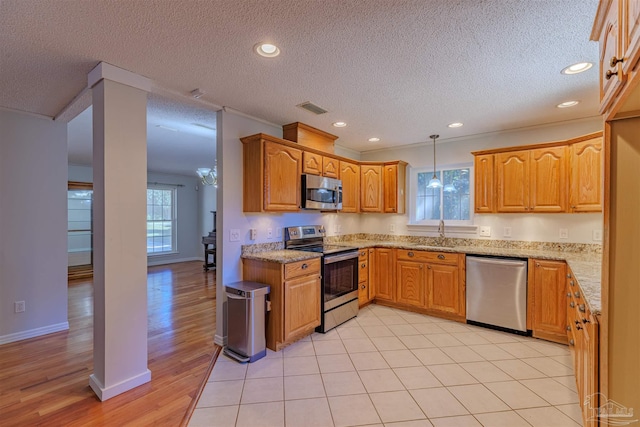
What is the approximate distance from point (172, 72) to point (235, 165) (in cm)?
107

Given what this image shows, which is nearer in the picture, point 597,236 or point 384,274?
point 597,236

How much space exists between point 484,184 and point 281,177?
2.60 metres

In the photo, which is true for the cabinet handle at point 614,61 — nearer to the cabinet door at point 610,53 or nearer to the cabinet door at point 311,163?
the cabinet door at point 610,53

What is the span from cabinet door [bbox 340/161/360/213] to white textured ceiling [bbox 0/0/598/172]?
1.28 metres

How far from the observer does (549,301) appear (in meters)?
3.09

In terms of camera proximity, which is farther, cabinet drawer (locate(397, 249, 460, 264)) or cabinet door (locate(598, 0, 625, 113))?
cabinet drawer (locate(397, 249, 460, 264))

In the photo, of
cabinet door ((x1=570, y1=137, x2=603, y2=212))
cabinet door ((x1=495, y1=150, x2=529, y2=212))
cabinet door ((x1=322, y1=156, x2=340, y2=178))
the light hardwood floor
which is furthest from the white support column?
cabinet door ((x1=570, y1=137, x2=603, y2=212))

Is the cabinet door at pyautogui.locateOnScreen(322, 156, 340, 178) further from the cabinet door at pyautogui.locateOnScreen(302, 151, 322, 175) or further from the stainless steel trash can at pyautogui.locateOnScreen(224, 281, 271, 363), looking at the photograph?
the stainless steel trash can at pyautogui.locateOnScreen(224, 281, 271, 363)

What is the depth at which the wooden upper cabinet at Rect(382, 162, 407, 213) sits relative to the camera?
451cm

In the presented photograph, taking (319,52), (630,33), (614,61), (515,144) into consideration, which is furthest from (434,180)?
(630,33)

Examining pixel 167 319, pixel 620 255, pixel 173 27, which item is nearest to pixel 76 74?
pixel 173 27

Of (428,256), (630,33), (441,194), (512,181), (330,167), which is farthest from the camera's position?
(441,194)

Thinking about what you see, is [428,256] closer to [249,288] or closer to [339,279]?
[339,279]

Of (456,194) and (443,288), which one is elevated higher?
(456,194)
